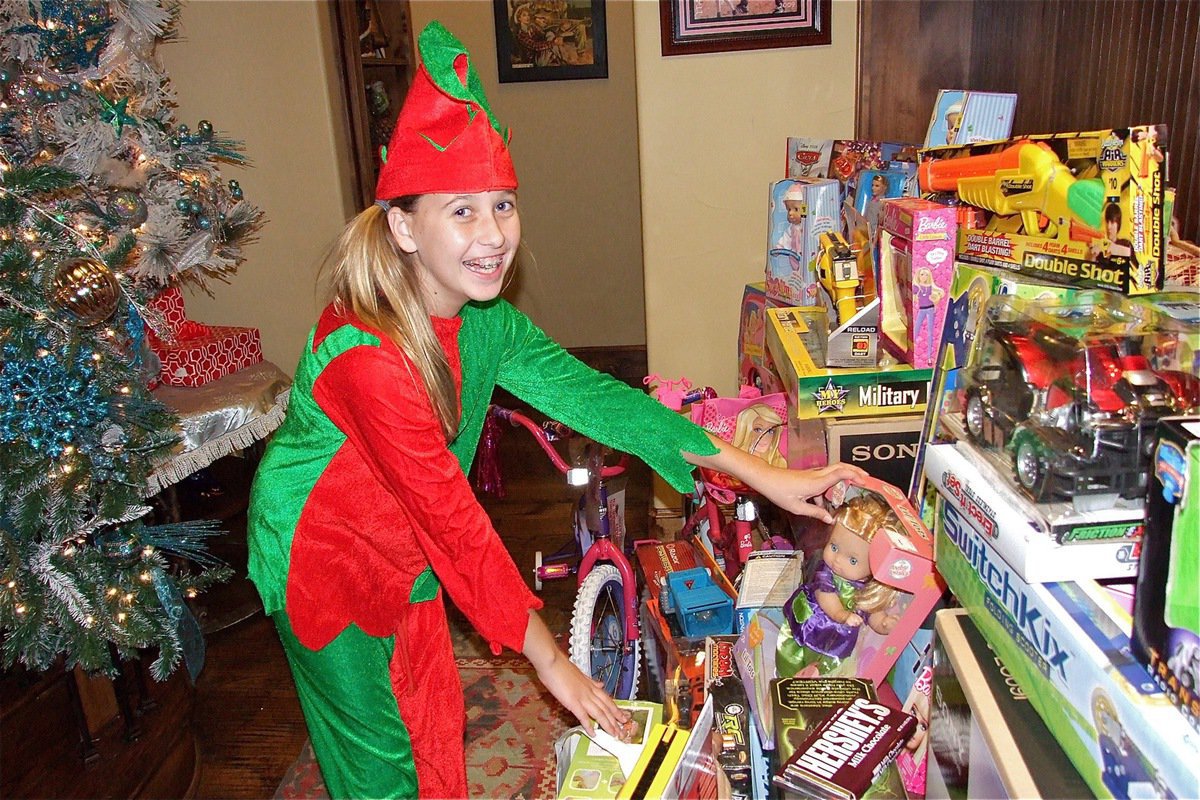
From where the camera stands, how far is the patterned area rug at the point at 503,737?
183 centimetres

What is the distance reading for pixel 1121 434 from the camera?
735 mm

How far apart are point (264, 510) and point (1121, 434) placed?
1062 mm

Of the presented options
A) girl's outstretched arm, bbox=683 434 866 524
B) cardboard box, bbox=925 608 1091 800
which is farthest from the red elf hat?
cardboard box, bbox=925 608 1091 800

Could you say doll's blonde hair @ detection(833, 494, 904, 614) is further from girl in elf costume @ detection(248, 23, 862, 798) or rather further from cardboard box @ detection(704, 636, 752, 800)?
cardboard box @ detection(704, 636, 752, 800)

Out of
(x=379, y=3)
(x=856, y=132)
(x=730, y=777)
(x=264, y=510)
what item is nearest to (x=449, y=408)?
(x=264, y=510)

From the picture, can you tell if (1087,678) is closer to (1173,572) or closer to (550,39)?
(1173,572)

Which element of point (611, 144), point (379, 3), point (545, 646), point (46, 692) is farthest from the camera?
point (611, 144)

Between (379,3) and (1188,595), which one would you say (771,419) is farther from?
(379,3)

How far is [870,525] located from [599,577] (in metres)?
0.73

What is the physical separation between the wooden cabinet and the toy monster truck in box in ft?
9.11

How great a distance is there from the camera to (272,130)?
9.97ft

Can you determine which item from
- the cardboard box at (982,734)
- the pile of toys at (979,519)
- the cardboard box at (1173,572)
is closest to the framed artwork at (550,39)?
the pile of toys at (979,519)

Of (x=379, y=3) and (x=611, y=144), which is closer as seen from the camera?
(x=379, y=3)

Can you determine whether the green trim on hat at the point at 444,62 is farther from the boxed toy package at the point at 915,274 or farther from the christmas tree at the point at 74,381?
the christmas tree at the point at 74,381
